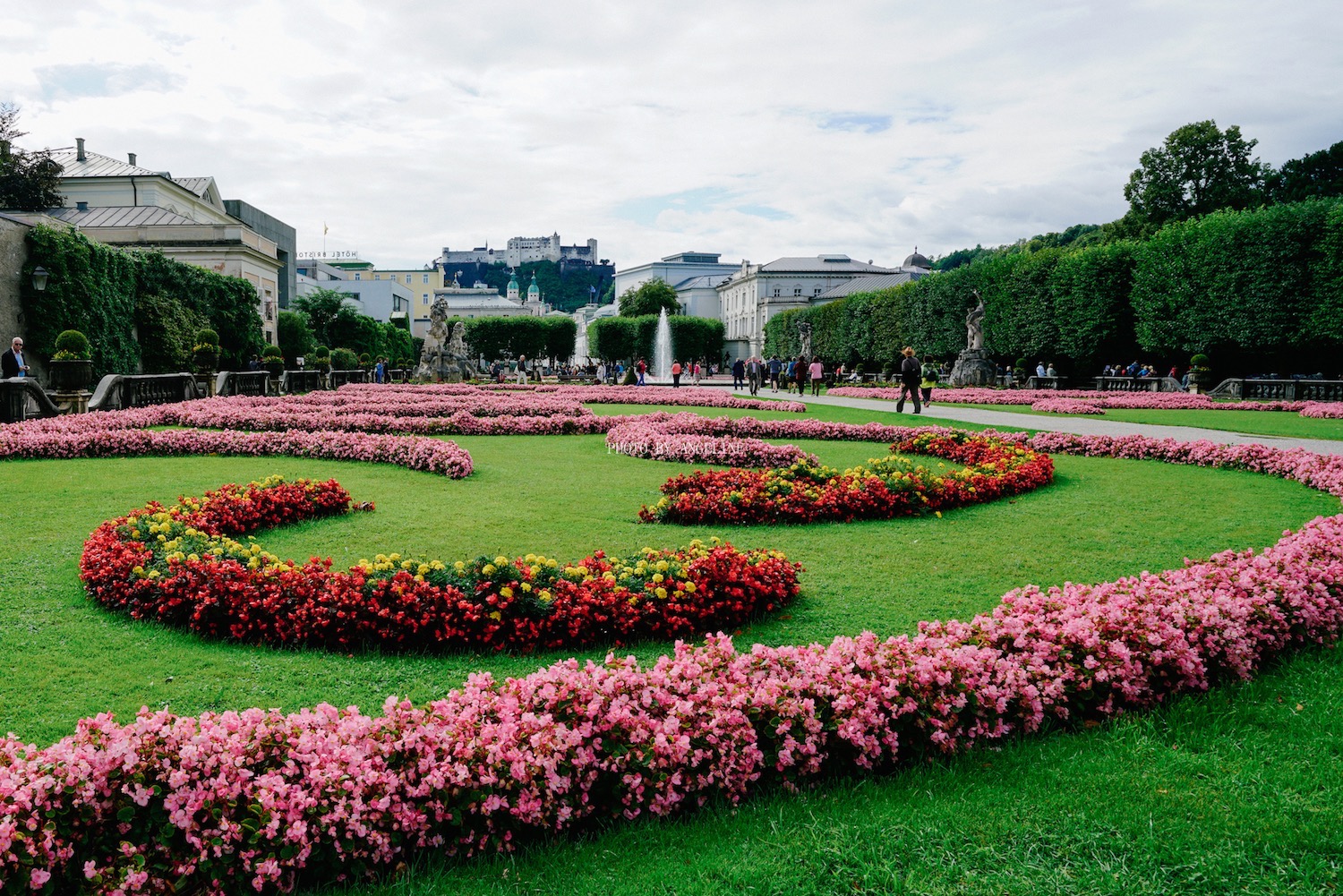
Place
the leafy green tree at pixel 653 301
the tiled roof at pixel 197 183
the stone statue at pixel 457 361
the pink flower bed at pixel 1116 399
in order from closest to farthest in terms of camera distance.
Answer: the pink flower bed at pixel 1116 399 < the stone statue at pixel 457 361 < the tiled roof at pixel 197 183 < the leafy green tree at pixel 653 301

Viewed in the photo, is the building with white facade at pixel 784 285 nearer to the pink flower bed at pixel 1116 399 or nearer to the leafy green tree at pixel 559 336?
the leafy green tree at pixel 559 336

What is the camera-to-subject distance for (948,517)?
809cm

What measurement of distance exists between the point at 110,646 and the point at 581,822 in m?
2.98

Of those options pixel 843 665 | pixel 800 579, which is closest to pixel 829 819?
pixel 843 665

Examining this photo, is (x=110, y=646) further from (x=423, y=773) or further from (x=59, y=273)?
(x=59, y=273)

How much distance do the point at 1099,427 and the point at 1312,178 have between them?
4566cm

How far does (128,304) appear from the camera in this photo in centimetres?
2908

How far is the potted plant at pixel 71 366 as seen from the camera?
1673cm

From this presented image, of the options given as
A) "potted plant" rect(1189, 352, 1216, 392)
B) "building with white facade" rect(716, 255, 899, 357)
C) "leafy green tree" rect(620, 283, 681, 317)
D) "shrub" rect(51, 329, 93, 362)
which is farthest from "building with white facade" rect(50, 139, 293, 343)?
"building with white facade" rect(716, 255, 899, 357)

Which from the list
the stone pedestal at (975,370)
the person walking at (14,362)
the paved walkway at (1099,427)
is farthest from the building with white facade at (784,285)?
the person walking at (14,362)

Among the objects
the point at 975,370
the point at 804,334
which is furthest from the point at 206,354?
the point at 804,334

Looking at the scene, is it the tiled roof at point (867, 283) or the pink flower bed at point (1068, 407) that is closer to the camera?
the pink flower bed at point (1068, 407)

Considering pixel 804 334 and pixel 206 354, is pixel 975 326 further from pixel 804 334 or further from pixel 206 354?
pixel 206 354

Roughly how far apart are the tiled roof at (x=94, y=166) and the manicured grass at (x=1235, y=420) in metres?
48.9
